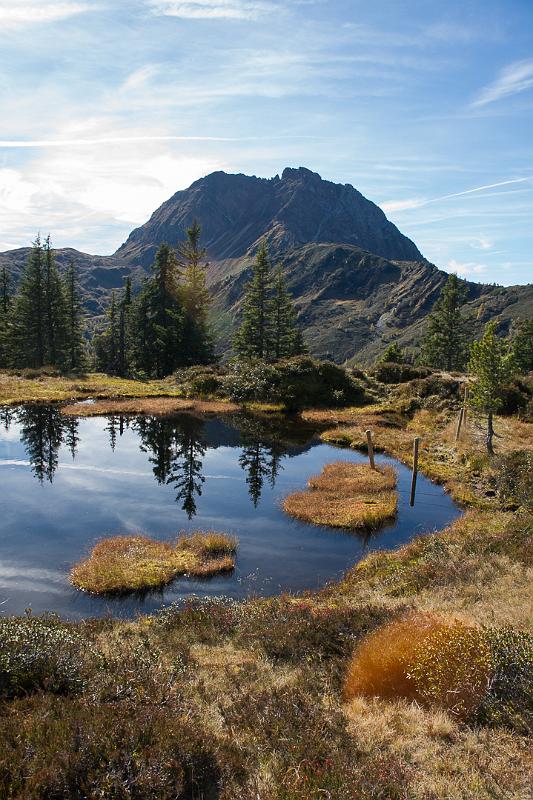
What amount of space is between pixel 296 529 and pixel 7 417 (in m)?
27.2

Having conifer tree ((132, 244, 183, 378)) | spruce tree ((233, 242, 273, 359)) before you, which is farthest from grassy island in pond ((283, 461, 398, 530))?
conifer tree ((132, 244, 183, 378))

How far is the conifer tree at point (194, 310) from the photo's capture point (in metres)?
67.9

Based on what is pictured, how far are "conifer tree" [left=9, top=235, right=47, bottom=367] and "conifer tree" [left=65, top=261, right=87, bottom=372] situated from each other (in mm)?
3922

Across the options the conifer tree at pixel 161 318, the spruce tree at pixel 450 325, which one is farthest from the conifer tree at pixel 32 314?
the spruce tree at pixel 450 325

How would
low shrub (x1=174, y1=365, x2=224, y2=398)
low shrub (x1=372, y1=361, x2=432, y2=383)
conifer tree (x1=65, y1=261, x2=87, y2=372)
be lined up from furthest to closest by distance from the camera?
conifer tree (x1=65, y1=261, x2=87, y2=372), low shrub (x1=372, y1=361, x2=432, y2=383), low shrub (x1=174, y1=365, x2=224, y2=398)

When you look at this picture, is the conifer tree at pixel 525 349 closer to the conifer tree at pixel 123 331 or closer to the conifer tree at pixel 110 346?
the conifer tree at pixel 123 331

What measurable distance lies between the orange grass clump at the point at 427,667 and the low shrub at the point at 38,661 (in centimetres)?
453

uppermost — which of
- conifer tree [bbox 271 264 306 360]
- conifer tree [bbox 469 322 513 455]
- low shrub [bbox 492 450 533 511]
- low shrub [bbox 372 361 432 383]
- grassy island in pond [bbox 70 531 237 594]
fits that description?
conifer tree [bbox 271 264 306 360]

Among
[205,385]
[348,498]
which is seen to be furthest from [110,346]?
[348,498]

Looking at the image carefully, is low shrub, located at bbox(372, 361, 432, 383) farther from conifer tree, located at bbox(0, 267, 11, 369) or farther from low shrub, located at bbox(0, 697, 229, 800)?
low shrub, located at bbox(0, 697, 229, 800)

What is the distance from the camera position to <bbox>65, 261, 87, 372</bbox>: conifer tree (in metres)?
75.2

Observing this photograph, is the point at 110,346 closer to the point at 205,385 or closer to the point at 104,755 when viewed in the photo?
the point at 205,385

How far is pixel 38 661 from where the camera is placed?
8.44 metres

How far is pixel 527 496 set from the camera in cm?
2139
